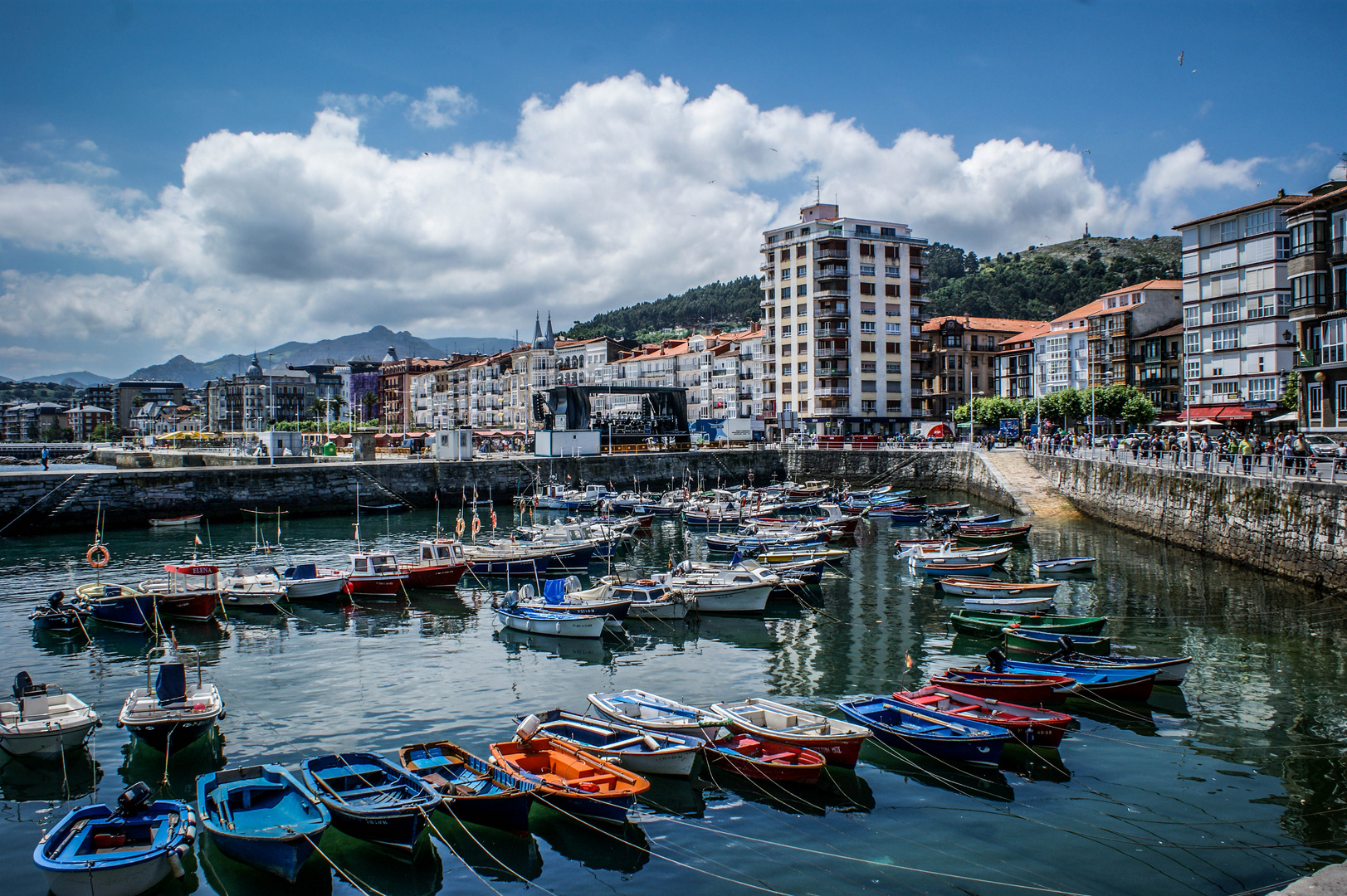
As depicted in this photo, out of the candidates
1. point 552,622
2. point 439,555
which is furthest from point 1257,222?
point 439,555

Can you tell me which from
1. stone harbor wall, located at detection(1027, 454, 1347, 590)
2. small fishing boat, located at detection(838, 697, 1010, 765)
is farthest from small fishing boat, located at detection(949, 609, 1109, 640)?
stone harbor wall, located at detection(1027, 454, 1347, 590)

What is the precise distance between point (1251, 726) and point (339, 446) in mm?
119735

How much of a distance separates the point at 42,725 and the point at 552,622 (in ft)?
50.9

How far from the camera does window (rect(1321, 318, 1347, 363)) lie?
4788cm

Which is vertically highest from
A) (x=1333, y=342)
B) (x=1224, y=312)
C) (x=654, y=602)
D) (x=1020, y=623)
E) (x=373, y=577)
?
Result: (x=1224, y=312)

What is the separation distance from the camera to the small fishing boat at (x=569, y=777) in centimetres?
1633

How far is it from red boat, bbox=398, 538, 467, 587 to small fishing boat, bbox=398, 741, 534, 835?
23.1 metres

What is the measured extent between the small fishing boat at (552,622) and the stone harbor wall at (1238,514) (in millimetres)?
28147

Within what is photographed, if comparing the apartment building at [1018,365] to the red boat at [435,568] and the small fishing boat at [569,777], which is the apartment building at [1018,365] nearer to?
the red boat at [435,568]

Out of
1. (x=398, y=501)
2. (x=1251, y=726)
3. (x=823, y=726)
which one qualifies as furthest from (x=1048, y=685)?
(x=398, y=501)

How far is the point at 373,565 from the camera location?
3931cm

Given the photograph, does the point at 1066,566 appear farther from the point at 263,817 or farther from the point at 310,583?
the point at 263,817

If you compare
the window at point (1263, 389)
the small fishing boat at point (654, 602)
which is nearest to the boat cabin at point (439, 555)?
the small fishing boat at point (654, 602)

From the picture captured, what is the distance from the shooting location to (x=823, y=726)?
1911 centimetres
